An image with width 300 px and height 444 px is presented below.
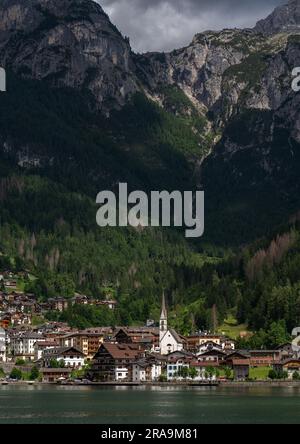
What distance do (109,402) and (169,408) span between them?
14.4 m

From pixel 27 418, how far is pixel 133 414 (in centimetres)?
1088

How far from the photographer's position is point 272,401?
138 meters

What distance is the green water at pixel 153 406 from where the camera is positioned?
111m

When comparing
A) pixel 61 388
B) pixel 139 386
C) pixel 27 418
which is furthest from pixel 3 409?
pixel 139 386

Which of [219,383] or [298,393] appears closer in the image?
[298,393]

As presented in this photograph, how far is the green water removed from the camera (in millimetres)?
110938

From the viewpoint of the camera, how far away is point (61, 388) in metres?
185

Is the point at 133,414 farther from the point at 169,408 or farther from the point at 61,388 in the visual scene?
the point at 61,388

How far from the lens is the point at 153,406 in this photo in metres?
130
